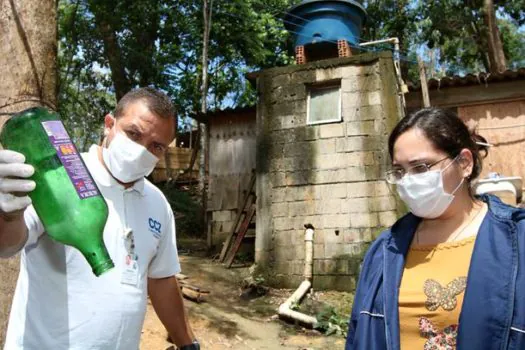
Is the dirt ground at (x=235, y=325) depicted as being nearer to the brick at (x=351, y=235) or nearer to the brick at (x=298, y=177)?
the brick at (x=351, y=235)

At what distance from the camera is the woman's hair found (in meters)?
1.91

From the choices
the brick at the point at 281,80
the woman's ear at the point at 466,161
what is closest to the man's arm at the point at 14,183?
the woman's ear at the point at 466,161

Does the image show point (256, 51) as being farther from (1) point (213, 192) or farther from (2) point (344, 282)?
(2) point (344, 282)

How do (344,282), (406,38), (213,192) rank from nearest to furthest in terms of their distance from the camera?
1. (344,282)
2. (213,192)
3. (406,38)

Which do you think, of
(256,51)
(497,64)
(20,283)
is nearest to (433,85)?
(497,64)

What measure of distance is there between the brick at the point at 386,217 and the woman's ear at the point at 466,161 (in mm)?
6309

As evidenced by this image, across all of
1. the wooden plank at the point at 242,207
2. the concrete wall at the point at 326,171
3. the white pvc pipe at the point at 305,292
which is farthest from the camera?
the wooden plank at the point at 242,207

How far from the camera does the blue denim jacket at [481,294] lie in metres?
1.60

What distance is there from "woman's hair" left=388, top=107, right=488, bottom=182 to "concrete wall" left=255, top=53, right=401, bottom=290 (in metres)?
6.27

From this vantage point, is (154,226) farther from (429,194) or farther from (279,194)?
(279,194)

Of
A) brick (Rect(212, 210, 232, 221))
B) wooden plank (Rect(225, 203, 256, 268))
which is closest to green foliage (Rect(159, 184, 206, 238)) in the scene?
brick (Rect(212, 210, 232, 221))

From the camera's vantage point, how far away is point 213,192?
11.4 meters

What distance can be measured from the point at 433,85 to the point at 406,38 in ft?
27.9

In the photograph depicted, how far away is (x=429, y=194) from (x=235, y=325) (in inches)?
222
